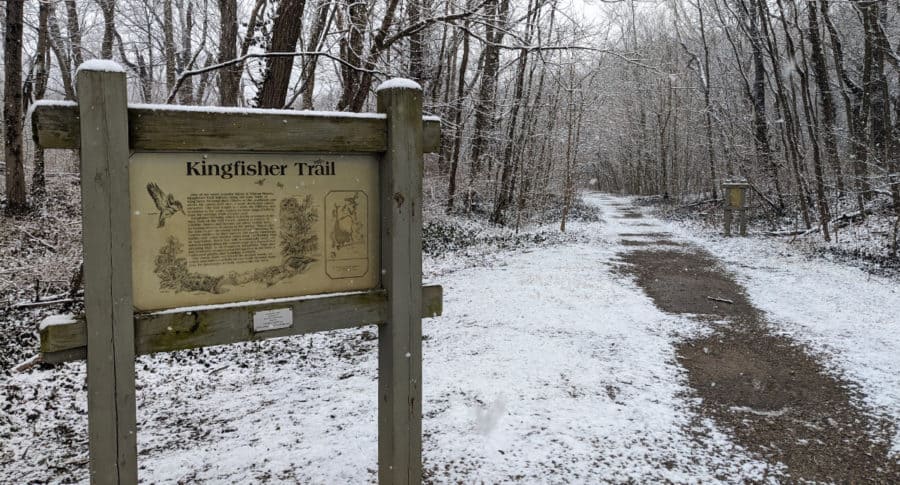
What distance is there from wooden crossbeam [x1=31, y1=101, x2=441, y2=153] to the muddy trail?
329 centimetres

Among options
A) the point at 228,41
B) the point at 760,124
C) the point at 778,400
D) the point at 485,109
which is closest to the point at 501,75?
the point at 485,109

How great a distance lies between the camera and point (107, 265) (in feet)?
7.50

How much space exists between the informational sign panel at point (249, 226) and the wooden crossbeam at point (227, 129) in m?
0.07

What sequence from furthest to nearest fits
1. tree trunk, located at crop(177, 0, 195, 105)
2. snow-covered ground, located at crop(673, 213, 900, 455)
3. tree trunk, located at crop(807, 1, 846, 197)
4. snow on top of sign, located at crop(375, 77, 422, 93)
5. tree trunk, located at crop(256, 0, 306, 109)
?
tree trunk, located at crop(177, 0, 195, 105)
tree trunk, located at crop(807, 1, 846, 197)
tree trunk, located at crop(256, 0, 306, 109)
snow-covered ground, located at crop(673, 213, 900, 455)
snow on top of sign, located at crop(375, 77, 422, 93)

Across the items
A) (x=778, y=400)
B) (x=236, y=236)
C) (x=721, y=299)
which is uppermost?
(x=236, y=236)

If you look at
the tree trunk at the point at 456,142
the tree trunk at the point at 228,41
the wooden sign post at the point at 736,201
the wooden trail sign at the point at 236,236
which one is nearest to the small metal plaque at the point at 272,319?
the wooden trail sign at the point at 236,236

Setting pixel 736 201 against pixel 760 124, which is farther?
pixel 760 124

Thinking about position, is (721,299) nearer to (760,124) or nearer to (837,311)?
(837,311)

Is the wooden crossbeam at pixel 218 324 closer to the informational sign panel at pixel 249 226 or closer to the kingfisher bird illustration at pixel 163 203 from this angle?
the informational sign panel at pixel 249 226

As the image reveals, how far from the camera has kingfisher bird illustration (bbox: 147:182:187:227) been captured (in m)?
2.40

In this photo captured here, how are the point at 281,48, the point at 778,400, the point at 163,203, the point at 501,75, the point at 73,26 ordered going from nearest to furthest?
the point at 163,203, the point at 778,400, the point at 281,48, the point at 73,26, the point at 501,75

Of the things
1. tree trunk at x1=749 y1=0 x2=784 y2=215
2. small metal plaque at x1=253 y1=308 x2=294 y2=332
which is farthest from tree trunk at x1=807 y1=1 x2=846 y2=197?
small metal plaque at x1=253 y1=308 x2=294 y2=332

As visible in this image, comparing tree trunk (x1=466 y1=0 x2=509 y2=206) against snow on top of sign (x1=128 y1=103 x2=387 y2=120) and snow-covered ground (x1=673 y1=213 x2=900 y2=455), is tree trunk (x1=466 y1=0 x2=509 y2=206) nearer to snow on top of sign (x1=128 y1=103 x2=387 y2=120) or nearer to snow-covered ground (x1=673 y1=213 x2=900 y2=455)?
snow-covered ground (x1=673 y1=213 x2=900 y2=455)

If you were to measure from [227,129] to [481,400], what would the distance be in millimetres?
3050
